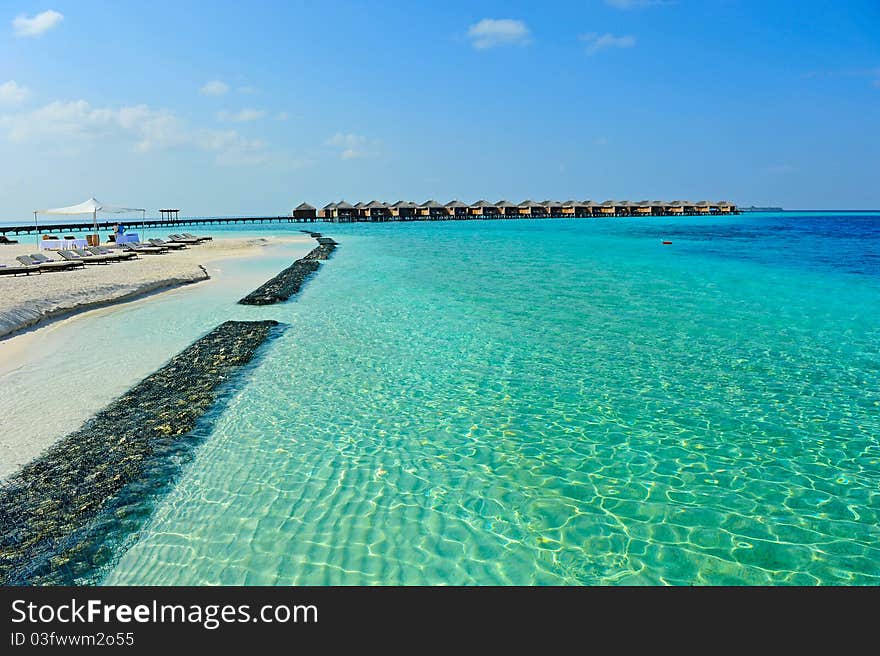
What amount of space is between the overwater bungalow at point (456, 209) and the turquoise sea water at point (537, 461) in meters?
60.8

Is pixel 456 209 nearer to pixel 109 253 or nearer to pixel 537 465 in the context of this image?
pixel 109 253

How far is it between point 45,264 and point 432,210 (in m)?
56.3

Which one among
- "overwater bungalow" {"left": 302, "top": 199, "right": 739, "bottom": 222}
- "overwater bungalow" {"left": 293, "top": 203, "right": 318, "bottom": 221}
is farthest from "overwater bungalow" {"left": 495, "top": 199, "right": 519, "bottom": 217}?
"overwater bungalow" {"left": 293, "top": 203, "right": 318, "bottom": 221}

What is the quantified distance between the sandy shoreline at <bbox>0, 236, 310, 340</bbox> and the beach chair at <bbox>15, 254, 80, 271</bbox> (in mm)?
512

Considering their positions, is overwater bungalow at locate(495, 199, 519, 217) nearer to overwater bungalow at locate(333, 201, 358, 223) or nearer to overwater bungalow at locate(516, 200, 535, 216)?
overwater bungalow at locate(516, 200, 535, 216)

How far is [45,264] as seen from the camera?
52.1 feet

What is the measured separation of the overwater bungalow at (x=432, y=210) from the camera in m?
67.9

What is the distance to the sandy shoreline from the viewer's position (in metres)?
9.51

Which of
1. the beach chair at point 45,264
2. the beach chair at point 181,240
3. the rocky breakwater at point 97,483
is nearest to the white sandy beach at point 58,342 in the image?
the rocky breakwater at point 97,483

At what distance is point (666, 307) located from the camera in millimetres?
10977

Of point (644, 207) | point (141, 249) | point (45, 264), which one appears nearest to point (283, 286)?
point (45, 264)
